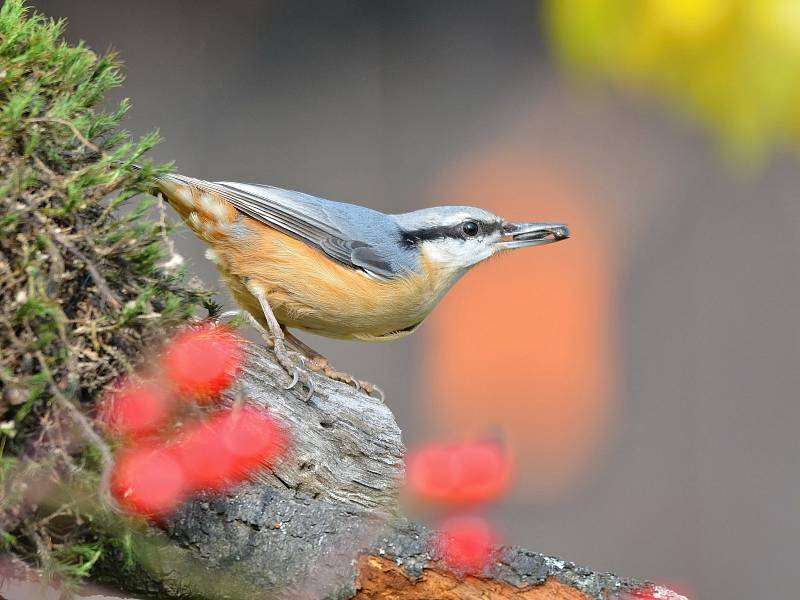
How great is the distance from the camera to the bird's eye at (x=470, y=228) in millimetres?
2719

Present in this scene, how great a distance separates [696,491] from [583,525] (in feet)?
1.51

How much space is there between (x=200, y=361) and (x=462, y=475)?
0.42m

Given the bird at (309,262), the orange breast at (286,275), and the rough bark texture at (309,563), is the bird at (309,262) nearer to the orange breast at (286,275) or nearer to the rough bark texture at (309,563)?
the orange breast at (286,275)

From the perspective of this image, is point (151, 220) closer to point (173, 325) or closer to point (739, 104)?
point (173, 325)

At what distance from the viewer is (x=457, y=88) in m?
4.20

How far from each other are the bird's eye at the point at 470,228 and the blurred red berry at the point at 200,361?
1186 millimetres

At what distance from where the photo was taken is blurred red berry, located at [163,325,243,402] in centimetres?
150

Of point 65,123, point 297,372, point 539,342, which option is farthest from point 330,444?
point 539,342

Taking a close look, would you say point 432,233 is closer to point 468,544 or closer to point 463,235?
point 463,235

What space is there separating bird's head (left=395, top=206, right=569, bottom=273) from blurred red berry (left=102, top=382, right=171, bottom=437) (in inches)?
51.0

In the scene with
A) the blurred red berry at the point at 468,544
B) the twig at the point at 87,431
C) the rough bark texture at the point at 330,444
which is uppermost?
the rough bark texture at the point at 330,444

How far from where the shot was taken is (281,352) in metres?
2.23

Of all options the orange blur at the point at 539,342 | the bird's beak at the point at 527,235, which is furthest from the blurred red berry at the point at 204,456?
the orange blur at the point at 539,342

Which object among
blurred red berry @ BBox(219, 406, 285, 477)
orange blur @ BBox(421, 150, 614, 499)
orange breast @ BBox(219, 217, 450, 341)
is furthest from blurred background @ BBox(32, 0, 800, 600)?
blurred red berry @ BBox(219, 406, 285, 477)
